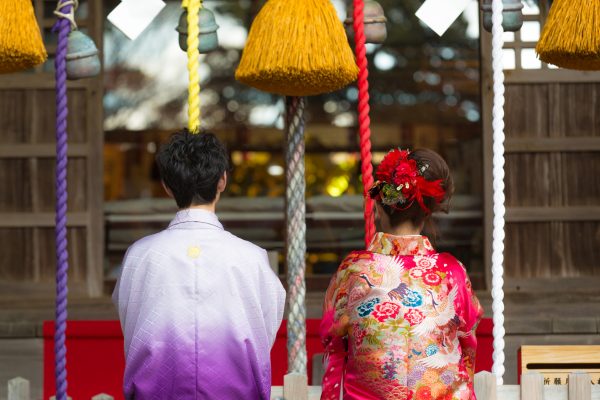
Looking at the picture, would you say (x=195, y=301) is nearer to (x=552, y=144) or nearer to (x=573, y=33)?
(x=573, y=33)

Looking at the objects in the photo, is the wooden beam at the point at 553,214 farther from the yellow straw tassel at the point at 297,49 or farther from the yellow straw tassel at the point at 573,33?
the yellow straw tassel at the point at 297,49

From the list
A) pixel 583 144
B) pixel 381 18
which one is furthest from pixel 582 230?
pixel 381 18

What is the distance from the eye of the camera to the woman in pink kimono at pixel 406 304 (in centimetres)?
279

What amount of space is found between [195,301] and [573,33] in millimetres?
1520

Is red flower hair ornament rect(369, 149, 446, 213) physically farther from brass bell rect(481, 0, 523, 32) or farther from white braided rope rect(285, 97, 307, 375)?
brass bell rect(481, 0, 523, 32)

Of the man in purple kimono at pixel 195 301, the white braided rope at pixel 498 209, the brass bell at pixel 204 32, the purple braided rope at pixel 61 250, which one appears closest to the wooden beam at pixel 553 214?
the white braided rope at pixel 498 209

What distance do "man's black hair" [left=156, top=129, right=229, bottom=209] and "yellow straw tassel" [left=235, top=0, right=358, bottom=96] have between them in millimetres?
534

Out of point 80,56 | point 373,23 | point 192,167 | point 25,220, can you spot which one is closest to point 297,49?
point 373,23

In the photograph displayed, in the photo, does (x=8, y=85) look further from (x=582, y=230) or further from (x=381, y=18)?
(x=582, y=230)

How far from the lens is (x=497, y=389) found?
136 inches

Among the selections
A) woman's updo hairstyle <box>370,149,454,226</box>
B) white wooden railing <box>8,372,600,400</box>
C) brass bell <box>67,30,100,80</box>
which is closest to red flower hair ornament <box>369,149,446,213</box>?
woman's updo hairstyle <box>370,149,454,226</box>

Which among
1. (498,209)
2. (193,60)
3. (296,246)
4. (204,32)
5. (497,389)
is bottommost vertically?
(497,389)

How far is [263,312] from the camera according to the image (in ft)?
9.25

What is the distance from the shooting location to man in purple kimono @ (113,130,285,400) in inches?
107
